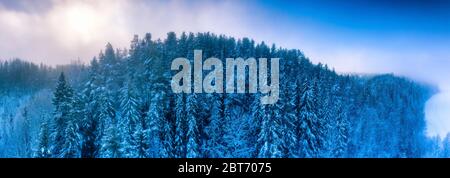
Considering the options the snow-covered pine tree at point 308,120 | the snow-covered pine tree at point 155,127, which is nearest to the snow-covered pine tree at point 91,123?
the snow-covered pine tree at point 155,127

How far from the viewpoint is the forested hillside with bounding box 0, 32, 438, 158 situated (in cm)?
3047

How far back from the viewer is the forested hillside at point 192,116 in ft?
100.0

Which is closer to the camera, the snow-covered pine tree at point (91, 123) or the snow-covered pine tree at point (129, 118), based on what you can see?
the snow-covered pine tree at point (129, 118)

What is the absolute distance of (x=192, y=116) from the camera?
31.9m

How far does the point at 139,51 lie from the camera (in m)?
34.8

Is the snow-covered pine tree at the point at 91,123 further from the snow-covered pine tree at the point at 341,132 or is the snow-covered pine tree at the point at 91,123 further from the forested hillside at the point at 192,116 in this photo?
the snow-covered pine tree at the point at 341,132

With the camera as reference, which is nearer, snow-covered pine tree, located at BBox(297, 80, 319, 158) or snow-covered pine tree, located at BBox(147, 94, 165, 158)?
snow-covered pine tree, located at BBox(147, 94, 165, 158)

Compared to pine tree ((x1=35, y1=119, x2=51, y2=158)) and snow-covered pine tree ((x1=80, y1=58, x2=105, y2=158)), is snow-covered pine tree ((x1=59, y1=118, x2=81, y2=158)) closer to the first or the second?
snow-covered pine tree ((x1=80, y1=58, x2=105, y2=158))

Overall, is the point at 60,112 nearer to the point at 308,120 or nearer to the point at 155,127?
the point at 155,127

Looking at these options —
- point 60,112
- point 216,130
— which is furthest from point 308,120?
point 60,112
